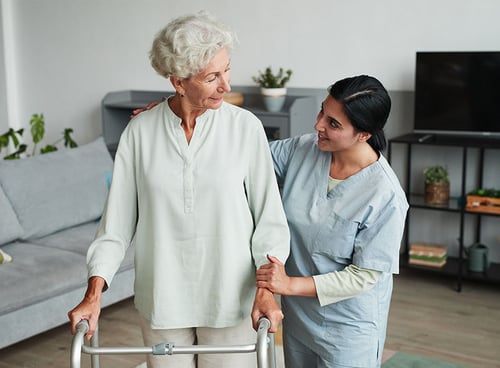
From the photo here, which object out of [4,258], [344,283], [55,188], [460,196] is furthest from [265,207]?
[460,196]

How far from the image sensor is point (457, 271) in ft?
14.0

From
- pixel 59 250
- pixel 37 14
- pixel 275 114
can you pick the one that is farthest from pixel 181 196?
pixel 37 14

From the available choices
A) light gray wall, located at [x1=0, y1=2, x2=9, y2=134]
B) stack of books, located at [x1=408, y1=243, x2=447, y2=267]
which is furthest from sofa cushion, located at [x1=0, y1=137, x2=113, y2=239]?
light gray wall, located at [x1=0, y1=2, x2=9, y2=134]

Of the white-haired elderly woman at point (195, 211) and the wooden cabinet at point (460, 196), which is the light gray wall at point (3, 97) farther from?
the white-haired elderly woman at point (195, 211)

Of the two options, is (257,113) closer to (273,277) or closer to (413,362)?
(413,362)

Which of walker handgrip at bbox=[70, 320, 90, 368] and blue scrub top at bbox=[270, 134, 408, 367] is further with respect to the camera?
blue scrub top at bbox=[270, 134, 408, 367]

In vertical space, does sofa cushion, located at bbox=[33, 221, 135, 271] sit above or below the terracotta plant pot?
below

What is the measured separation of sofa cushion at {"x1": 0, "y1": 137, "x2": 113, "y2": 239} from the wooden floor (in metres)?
0.55

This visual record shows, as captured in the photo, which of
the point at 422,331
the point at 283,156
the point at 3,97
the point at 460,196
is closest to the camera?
the point at 283,156

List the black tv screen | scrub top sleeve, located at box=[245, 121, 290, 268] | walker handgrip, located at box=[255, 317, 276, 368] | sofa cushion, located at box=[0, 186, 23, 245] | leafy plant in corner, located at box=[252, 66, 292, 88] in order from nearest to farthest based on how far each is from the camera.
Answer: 1. walker handgrip, located at box=[255, 317, 276, 368]
2. scrub top sleeve, located at box=[245, 121, 290, 268]
3. sofa cushion, located at box=[0, 186, 23, 245]
4. the black tv screen
5. leafy plant in corner, located at box=[252, 66, 292, 88]

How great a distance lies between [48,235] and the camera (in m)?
4.04

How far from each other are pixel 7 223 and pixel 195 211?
7.61ft

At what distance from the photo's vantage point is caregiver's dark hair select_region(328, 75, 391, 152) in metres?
1.82

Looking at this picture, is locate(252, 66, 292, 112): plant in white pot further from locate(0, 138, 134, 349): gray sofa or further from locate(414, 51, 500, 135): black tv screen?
locate(0, 138, 134, 349): gray sofa
